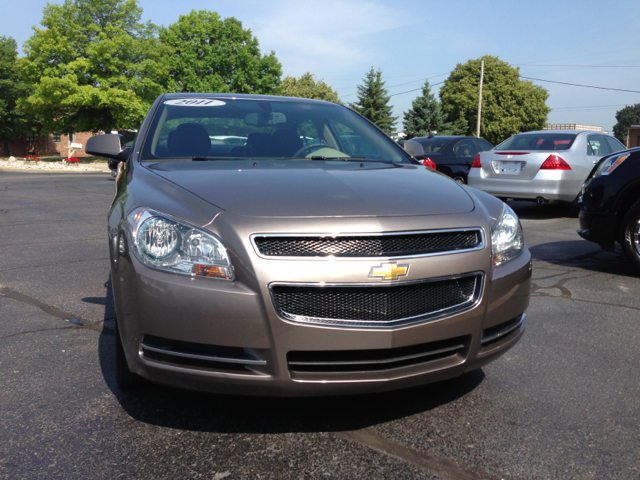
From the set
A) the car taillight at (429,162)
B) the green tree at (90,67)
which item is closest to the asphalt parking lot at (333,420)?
the car taillight at (429,162)

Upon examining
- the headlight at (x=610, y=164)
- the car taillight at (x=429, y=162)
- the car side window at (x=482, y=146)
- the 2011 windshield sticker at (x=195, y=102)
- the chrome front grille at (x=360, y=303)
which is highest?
the 2011 windshield sticker at (x=195, y=102)

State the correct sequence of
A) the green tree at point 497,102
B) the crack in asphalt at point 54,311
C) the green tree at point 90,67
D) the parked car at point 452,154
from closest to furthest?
the crack in asphalt at point 54,311 → the parked car at point 452,154 → the green tree at point 90,67 → the green tree at point 497,102

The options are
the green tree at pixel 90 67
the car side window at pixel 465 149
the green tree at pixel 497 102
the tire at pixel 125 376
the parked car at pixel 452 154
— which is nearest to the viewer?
the tire at pixel 125 376

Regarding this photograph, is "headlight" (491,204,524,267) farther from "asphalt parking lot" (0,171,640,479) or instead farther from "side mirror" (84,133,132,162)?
"side mirror" (84,133,132,162)

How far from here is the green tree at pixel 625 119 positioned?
135m

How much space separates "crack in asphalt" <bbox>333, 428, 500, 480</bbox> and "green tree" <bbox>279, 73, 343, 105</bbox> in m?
Result: 76.2

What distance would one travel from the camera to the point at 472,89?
60.5 m

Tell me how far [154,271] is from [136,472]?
749 mm

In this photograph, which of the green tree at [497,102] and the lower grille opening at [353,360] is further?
the green tree at [497,102]

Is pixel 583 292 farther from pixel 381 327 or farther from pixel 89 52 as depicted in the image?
pixel 89 52

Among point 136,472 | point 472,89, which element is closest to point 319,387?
point 136,472

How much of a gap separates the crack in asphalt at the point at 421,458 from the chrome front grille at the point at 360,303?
533mm

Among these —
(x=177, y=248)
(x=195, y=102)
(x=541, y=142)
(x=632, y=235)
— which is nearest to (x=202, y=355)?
(x=177, y=248)

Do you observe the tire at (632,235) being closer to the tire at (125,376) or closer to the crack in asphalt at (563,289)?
the crack in asphalt at (563,289)
